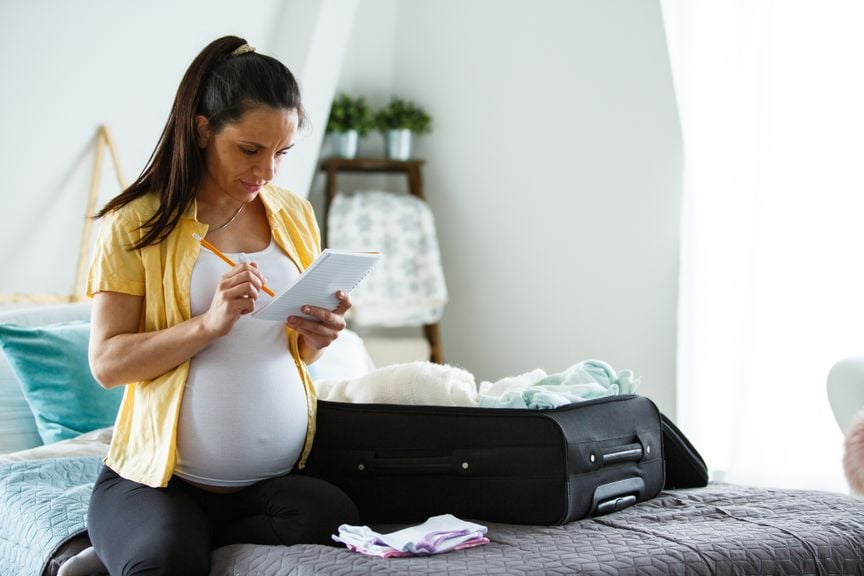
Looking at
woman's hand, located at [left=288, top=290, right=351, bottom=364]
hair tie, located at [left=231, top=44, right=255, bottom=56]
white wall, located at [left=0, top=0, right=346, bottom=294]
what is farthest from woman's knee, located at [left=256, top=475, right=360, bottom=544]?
white wall, located at [left=0, top=0, right=346, bottom=294]

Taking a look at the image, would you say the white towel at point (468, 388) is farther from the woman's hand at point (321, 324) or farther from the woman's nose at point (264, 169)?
the woman's nose at point (264, 169)

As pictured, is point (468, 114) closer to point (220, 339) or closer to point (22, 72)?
point (22, 72)

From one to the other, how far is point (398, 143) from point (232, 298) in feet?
9.47

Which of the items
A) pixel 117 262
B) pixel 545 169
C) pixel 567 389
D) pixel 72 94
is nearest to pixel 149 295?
pixel 117 262

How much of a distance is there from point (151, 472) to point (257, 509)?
179 mm

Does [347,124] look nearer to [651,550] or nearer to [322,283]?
[322,283]

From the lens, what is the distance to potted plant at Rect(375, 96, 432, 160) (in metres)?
4.27

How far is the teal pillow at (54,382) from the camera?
7.36ft

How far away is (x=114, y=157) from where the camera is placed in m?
3.04

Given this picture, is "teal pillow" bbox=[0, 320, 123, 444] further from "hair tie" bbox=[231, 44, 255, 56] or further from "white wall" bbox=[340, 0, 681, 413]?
"white wall" bbox=[340, 0, 681, 413]

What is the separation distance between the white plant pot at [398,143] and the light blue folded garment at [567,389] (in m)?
2.51

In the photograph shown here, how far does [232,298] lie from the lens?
4.83ft

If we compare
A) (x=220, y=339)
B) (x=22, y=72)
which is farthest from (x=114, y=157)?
(x=220, y=339)

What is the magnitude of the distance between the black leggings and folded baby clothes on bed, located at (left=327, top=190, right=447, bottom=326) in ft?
8.43
